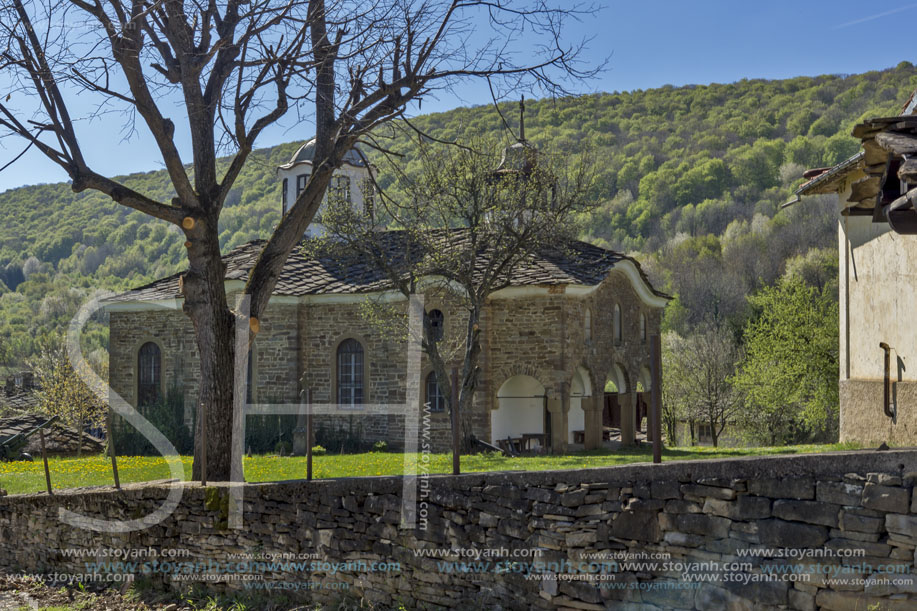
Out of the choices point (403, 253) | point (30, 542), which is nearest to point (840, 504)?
point (30, 542)

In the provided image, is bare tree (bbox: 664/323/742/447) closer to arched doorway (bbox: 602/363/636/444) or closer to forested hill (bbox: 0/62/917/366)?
arched doorway (bbox: 602/363/636/444)

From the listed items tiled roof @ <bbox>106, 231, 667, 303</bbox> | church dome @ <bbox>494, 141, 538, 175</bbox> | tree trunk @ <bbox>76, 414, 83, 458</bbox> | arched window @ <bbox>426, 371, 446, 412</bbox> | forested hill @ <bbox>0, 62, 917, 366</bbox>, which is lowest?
tree trunk @ <bbox>76, 414, 83, 458</bbox>

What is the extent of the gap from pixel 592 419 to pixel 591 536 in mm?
15910

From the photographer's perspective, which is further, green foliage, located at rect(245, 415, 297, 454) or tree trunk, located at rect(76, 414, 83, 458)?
tree trunk, located at rect(76, 414, 83, 458)

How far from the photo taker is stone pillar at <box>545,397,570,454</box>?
827 inches

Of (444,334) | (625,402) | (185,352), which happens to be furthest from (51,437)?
(625,402)

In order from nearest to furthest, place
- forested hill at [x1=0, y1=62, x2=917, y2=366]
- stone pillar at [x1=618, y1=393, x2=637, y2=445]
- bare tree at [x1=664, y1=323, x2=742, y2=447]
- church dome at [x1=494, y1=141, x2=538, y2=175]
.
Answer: church dome at [x1=494, y1=141, x2=538, y2=175] < stone pillar at [x1=618, y1=393, x2=637, y2=445] < bare tree at [x1=664, y1=323, x2=742, y2=447] < forested hill at [x1=0, y1=62, x2=917, y2=366]

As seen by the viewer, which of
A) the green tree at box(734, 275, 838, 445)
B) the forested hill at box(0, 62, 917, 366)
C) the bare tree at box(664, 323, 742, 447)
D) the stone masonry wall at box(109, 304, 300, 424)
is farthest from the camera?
the forested hill at box(0, 62, 917, 366)

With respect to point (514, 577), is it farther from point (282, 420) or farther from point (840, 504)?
point (282, 420)

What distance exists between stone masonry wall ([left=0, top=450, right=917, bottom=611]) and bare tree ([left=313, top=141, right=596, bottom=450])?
10848 millimetres

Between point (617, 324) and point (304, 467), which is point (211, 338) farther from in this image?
point (617, 324)

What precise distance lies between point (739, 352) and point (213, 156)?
31.9 m

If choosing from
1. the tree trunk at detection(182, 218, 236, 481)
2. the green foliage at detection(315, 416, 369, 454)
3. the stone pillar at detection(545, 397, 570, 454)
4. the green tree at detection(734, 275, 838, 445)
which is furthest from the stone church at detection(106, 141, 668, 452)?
the tree trunk at detection(182, 218, 236, 481)

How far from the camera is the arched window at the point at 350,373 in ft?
76.0
